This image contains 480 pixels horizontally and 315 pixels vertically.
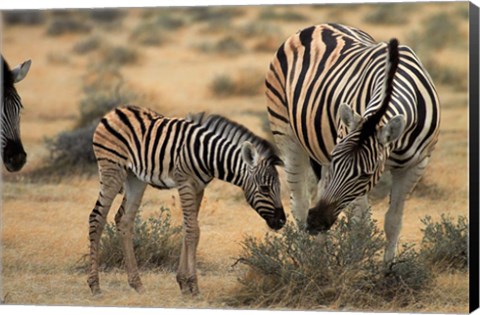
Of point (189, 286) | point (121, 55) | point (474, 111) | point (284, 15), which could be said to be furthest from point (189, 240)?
point (284, 15)

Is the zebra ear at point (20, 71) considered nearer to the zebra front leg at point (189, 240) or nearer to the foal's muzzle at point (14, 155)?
the foal's muzzle at point (14, 155)

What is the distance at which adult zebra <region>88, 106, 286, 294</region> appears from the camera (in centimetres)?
932

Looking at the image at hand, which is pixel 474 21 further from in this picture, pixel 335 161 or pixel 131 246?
pixel 131 246

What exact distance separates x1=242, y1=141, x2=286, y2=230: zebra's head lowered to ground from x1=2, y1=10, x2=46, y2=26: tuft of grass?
265 cm

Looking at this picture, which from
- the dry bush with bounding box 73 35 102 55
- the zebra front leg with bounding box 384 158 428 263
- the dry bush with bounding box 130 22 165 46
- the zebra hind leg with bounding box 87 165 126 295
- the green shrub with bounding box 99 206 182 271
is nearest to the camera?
the zebra front leg with bounding box 384 158 428 263

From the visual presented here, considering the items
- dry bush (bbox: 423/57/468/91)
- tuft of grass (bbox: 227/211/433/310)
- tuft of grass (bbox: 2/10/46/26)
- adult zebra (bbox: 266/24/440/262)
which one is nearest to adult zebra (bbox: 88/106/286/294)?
tuft of grass (bbox: 227/211/433/310)

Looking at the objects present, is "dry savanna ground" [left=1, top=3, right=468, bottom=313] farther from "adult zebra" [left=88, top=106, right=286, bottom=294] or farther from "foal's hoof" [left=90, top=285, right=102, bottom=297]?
"adult zebra" [left=88, top=106, right=286, bottom=294]

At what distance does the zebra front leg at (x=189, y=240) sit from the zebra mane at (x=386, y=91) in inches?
70.2

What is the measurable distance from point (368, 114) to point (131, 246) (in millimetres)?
2515

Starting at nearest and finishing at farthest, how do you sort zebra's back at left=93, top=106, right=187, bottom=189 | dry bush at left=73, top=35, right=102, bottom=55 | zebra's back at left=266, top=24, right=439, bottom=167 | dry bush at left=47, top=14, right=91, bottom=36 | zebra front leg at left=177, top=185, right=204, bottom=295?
1. zebra's back at left=266, top=24, right=439, bottom=167
2. zebra front leg at left=177, top=185, right=204, bottom=295
3. zebra's back at left=93, top=106, right=187, bottom=189
4. dry bush at left=47, top=14, right=91, bottom=36
5. dry bush at left=73, top=35, right=102, bottom=55

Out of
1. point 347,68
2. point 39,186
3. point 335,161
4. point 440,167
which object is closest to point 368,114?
point 335,161

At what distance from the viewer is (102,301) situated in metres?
9.98

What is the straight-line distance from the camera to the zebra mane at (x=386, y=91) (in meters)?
8.41

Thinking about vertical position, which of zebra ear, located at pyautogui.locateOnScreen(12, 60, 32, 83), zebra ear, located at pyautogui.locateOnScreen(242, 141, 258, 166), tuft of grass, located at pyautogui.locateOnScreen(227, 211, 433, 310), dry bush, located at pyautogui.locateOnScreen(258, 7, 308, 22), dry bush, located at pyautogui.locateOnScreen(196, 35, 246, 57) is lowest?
tuft of grass, located at pyautogui.locateOnScreen(227, 211, 433, 310)
